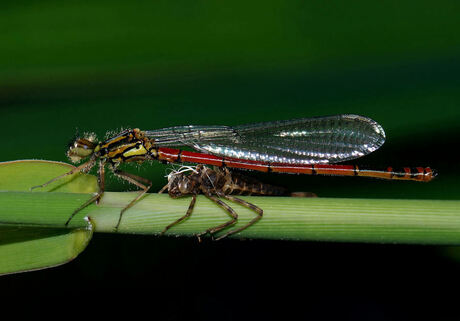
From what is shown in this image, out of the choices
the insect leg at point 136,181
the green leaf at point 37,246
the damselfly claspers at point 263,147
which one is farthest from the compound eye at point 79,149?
the green leaf at point 37,246

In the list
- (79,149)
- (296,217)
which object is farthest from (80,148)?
(296,217)

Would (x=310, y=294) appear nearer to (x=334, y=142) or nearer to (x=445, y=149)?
(x=334, y=142)

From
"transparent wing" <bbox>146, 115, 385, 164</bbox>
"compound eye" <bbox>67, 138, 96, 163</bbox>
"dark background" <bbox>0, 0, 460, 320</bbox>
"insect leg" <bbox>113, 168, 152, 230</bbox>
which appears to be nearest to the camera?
"insect leg" <bbox>113, 168, 152, 230</bbox>

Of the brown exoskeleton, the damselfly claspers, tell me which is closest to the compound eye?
the damselfly claspers

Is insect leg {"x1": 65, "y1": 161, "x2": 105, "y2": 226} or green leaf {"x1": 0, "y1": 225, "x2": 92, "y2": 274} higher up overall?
insect leg {"x1": 65, "y1": 161, "x2": 105, "y2": 226}

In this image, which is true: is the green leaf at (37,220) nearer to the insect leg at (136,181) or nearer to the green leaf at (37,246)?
the green leaf at (37,246)

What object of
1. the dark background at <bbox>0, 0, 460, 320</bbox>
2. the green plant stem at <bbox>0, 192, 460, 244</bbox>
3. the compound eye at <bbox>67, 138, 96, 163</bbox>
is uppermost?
the dark background at <bbox>0, 0, 460, 320</bbox>

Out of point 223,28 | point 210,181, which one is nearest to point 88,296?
point 210,181

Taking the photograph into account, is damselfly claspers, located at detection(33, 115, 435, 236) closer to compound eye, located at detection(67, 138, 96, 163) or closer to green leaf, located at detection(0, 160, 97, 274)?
compound eye, located at detection(67, 138, 96, 163)
